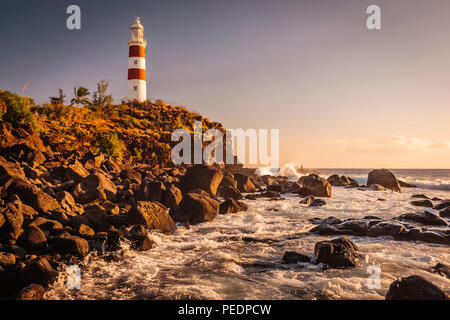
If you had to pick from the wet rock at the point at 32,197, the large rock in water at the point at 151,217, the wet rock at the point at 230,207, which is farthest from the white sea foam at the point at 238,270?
the wet rock at the point at 230,207

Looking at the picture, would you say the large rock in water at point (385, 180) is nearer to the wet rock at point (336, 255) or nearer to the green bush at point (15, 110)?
the wet rock at point (336, 255)

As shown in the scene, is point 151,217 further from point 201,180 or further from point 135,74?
point 135,74

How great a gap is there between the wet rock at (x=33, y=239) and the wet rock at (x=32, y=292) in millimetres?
2050

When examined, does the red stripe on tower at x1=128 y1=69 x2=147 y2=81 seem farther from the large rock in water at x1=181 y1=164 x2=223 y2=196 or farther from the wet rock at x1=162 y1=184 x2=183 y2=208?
the wet rock at x1=162 y1=184 x2=183 y2=208

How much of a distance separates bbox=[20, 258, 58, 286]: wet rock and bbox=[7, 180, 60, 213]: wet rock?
12.4 feet

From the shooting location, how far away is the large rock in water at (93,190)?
11.0 metres

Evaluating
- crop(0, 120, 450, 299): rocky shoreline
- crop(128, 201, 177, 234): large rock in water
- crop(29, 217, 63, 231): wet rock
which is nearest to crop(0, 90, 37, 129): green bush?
crop(0, 120, 450, 299): rocky shoreline

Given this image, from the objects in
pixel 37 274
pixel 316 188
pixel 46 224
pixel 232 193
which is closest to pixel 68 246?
pixel 46 224

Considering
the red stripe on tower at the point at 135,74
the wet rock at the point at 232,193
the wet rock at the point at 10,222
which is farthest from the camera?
the red stripe on tower at the point at 135,74

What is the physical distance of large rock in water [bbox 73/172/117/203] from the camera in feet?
35.9

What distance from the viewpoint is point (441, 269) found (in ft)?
20.3
